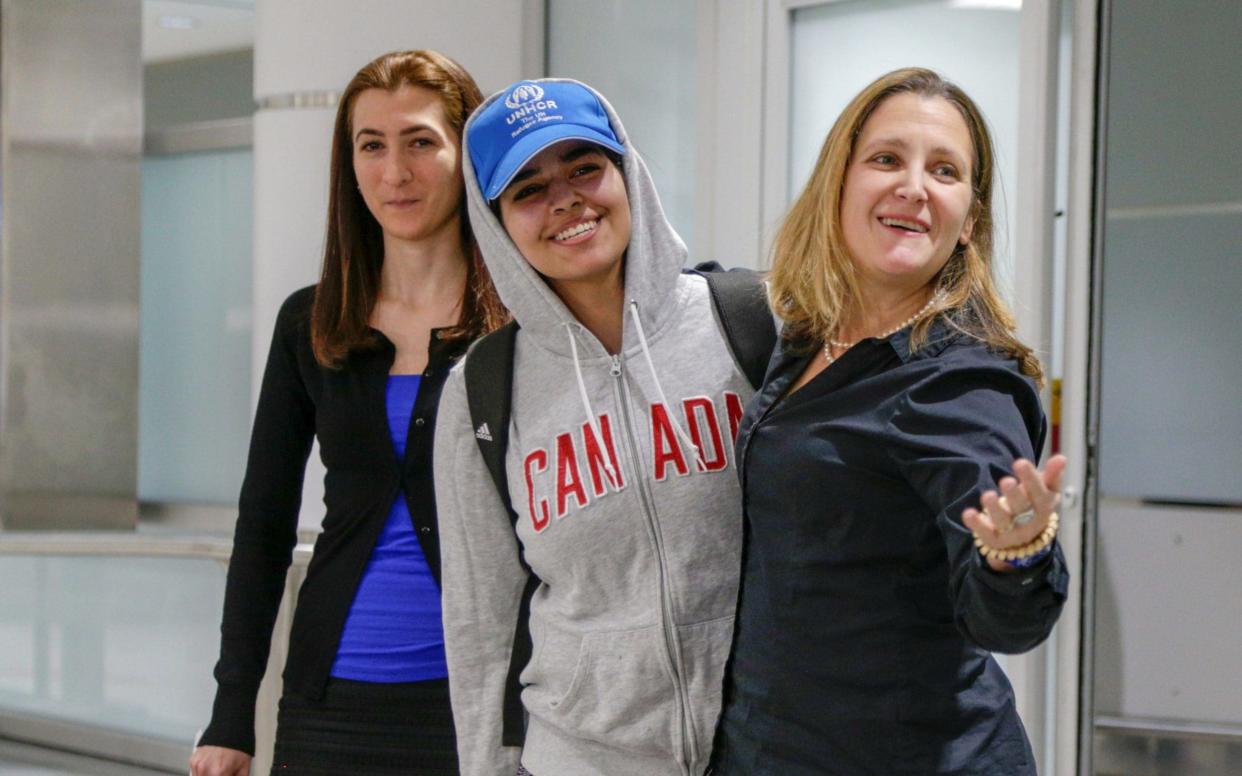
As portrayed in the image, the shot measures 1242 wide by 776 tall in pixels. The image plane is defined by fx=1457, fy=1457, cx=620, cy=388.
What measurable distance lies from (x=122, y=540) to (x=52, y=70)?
240cm

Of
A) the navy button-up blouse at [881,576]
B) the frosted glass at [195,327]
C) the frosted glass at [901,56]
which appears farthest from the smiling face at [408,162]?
the frosted glass at [195,327]

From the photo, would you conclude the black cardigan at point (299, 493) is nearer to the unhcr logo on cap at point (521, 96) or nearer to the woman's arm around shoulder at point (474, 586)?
the woman's arm around shoulder at point (474, 586)

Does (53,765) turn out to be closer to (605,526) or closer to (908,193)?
(605,526)

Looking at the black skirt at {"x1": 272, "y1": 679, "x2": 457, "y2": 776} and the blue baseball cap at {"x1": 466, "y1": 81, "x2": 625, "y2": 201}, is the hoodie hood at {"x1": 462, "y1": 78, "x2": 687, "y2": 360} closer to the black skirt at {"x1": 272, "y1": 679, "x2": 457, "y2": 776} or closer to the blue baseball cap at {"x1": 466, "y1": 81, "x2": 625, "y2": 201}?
the blue baseball cap at {"x1": 466, "y1": 81, "x2": 625, "y2": 201}

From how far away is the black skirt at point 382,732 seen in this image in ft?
7.24

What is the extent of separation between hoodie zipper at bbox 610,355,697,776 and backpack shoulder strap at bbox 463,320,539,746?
0.18m

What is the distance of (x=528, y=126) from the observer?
1.86m

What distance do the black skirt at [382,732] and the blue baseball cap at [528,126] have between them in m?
0.79

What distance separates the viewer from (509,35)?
3.67m

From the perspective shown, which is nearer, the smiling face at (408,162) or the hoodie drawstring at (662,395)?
the hoodie drawstring at (662,395)

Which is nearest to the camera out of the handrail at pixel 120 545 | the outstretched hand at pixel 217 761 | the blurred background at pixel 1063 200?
the outstretched hand at pixel 217 761

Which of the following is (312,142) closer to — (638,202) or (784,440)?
(638,202)

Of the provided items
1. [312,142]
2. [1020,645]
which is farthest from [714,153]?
[1020,645]

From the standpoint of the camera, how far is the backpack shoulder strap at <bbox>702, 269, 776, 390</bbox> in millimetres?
1865
